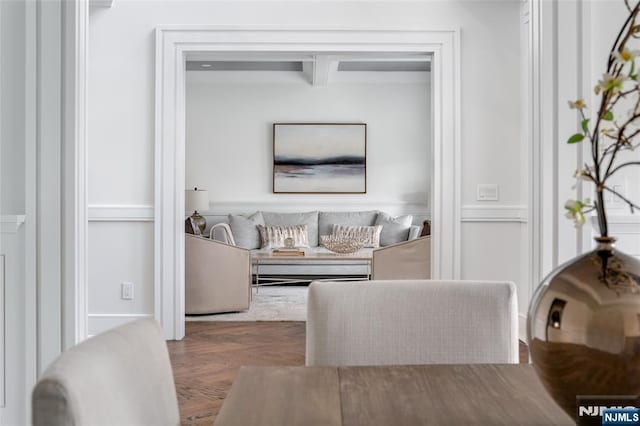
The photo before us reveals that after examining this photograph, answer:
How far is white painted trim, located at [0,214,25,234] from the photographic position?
214 centimetres

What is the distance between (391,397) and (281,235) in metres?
6.32

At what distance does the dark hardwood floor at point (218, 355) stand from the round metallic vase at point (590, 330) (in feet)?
7.00

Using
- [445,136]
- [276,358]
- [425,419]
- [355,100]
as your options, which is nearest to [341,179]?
[355,100]

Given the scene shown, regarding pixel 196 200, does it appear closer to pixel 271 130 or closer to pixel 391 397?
pixel 271 130

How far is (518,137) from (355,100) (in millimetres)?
3912

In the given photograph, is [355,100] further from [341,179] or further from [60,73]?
[60,73]

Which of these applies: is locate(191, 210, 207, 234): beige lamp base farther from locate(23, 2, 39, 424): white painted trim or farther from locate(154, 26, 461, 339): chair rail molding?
locate(23, 2, 39, 424): white painted trim

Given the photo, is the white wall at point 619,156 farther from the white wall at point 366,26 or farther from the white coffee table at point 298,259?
the white coffee table at point 298,259

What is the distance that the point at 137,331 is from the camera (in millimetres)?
962

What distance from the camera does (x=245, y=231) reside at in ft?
23.8

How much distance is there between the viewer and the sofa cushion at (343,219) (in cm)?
758

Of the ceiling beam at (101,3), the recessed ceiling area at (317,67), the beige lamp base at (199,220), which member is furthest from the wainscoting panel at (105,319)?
the recessed ceiling area at (317,67)

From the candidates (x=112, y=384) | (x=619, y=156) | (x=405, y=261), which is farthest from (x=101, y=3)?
(x=112, y=384)

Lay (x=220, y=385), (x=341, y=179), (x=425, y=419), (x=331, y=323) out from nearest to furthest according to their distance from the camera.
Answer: (x=425, y=419), (x=331, y=323), (x=220, y=385), (x=341, y=179)
